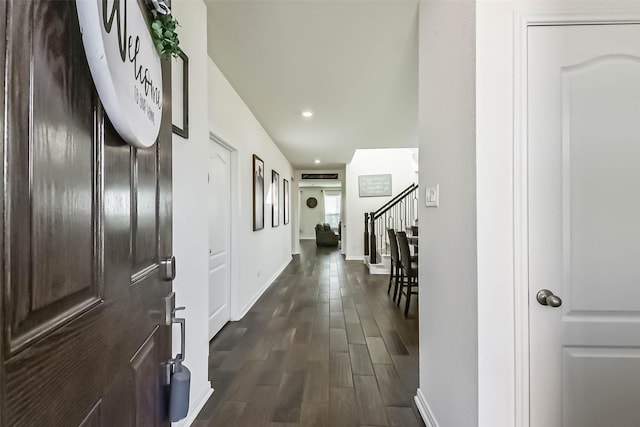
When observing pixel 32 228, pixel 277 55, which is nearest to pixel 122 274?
pixel 32 228

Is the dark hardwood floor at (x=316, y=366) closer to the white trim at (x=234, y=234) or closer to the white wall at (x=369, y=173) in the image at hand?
the white trim at (x=234, y=234)

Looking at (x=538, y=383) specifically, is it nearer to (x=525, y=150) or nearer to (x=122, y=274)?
(x=525, y=150)

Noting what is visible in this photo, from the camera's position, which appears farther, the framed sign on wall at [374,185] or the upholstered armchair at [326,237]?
the upholstered armchair at [326,237]

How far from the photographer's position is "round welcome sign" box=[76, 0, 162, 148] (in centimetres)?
49

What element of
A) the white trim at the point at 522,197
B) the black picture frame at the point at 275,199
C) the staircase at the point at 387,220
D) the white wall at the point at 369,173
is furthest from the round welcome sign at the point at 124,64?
the white wall at the point at 369,173

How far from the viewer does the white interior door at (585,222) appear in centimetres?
112

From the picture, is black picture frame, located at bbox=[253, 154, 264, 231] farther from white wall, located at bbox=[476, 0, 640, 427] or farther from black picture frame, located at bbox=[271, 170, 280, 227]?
white wall, located at bbox=[476, 0, 640, 427]

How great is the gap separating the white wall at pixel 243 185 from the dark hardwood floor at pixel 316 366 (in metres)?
0.35

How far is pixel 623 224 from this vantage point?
1122mm

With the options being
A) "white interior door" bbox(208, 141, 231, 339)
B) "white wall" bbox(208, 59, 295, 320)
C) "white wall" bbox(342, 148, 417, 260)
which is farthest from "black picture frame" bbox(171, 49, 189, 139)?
"white wall" bbox(342, 148, 417, 260)

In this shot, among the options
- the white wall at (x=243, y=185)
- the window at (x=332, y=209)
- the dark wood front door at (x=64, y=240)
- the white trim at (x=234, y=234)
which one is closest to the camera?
the dark wood front door at (x=64, y=240)

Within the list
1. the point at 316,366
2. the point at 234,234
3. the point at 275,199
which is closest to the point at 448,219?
the point at 316,366

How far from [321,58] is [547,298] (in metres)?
2.38

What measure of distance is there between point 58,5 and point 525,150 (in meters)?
1.44
